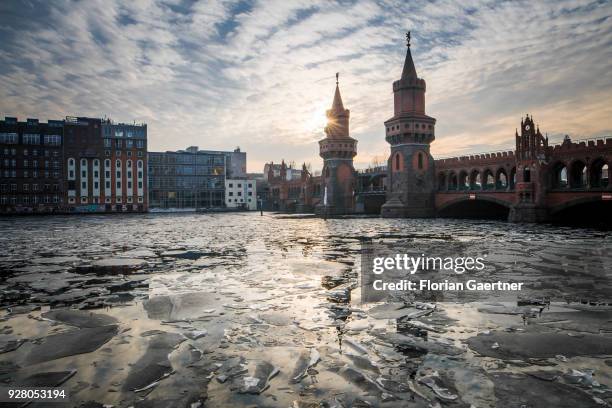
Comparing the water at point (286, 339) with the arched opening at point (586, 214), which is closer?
the water at point (286, 339)

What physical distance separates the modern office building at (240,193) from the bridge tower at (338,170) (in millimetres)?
40709

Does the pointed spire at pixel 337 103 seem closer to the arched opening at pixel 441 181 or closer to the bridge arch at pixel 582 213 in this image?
the arched opening at pixel 441 181

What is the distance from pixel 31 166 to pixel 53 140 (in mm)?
7433

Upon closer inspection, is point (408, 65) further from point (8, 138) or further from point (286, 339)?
point (8, 138)

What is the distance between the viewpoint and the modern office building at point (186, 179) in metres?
102

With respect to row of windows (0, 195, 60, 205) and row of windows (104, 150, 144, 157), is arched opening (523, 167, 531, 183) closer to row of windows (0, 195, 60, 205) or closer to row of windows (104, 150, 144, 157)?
row of windows (104, 150, 144, 157)

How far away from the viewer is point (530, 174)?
137 feet

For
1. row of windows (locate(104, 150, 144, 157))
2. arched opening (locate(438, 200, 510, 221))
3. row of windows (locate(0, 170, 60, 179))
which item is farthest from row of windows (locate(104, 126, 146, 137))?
arched opening (locate(438, 200, 510, 221))

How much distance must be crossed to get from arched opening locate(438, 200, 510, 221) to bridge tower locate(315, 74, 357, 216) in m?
19.8

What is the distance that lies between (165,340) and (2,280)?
827 centimetres

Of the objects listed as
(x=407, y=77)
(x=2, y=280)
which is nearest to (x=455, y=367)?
(x=2, y=280)

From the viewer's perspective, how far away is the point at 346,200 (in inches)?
2886

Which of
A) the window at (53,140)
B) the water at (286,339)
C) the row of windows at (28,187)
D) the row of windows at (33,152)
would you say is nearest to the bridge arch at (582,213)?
the water at (286,339)

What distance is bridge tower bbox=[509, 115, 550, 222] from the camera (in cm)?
4081
